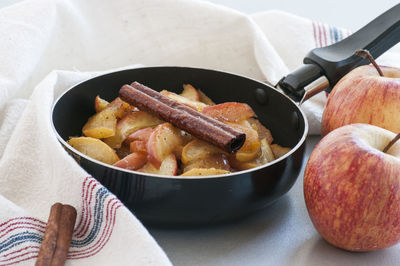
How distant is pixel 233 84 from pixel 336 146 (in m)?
0.44

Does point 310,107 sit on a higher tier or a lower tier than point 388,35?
lower

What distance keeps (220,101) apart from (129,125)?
0.30 meters

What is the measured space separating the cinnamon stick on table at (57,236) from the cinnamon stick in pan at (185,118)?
0.85 feet

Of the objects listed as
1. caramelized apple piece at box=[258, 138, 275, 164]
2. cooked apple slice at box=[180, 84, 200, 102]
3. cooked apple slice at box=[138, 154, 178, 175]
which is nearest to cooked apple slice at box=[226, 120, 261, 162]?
caramelized apple piece at box=[258, 138, 275, 164]

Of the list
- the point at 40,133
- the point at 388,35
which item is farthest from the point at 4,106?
the point at 388,35

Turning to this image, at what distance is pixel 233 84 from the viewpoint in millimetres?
1322

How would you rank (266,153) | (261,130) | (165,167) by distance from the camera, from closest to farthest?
(165,167) < (266,153) < (261,130)

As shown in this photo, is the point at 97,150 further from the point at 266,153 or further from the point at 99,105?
the point at 266,153

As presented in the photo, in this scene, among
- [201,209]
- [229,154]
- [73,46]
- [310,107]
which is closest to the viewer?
[201,209]

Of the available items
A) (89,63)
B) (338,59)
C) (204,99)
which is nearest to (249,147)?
(204,99)

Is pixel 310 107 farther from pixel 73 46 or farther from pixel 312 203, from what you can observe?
pixel 73 46

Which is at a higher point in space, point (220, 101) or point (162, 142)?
point (162, 142)

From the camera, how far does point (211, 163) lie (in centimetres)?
101

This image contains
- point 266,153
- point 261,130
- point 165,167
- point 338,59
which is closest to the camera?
point 165,167
